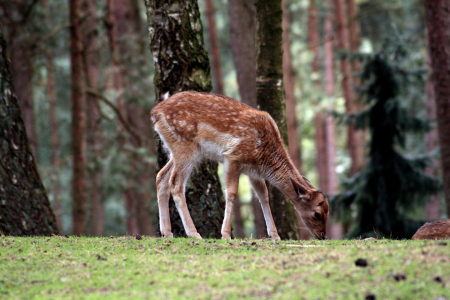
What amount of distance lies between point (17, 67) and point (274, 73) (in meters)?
10.4

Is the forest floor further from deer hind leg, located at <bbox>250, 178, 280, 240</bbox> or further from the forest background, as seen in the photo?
the forest background

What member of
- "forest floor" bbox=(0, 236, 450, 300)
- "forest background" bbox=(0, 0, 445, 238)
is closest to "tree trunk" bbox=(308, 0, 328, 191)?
"forest background" bbox=(0, 0, 445, 238)

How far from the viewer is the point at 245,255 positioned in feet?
16.0

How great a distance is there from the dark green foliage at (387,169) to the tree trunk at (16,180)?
7768 millimetres

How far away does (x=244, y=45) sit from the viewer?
12156 mm

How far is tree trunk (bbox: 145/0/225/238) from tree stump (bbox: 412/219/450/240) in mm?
3152

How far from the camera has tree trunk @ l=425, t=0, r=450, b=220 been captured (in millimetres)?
11148

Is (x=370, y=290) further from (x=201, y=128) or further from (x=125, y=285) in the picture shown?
(x=201, y=128)

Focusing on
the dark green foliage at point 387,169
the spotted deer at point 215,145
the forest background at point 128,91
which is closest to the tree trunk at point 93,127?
Result: the forest background at point 128,91

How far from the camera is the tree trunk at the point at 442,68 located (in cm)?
1115

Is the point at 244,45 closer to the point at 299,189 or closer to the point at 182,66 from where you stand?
the point at 182,66

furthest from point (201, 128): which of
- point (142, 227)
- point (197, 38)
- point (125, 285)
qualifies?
point (142, 227)

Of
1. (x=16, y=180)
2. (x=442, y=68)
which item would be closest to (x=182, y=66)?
(x=16, y=180)

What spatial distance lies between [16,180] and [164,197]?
2.58 metres
